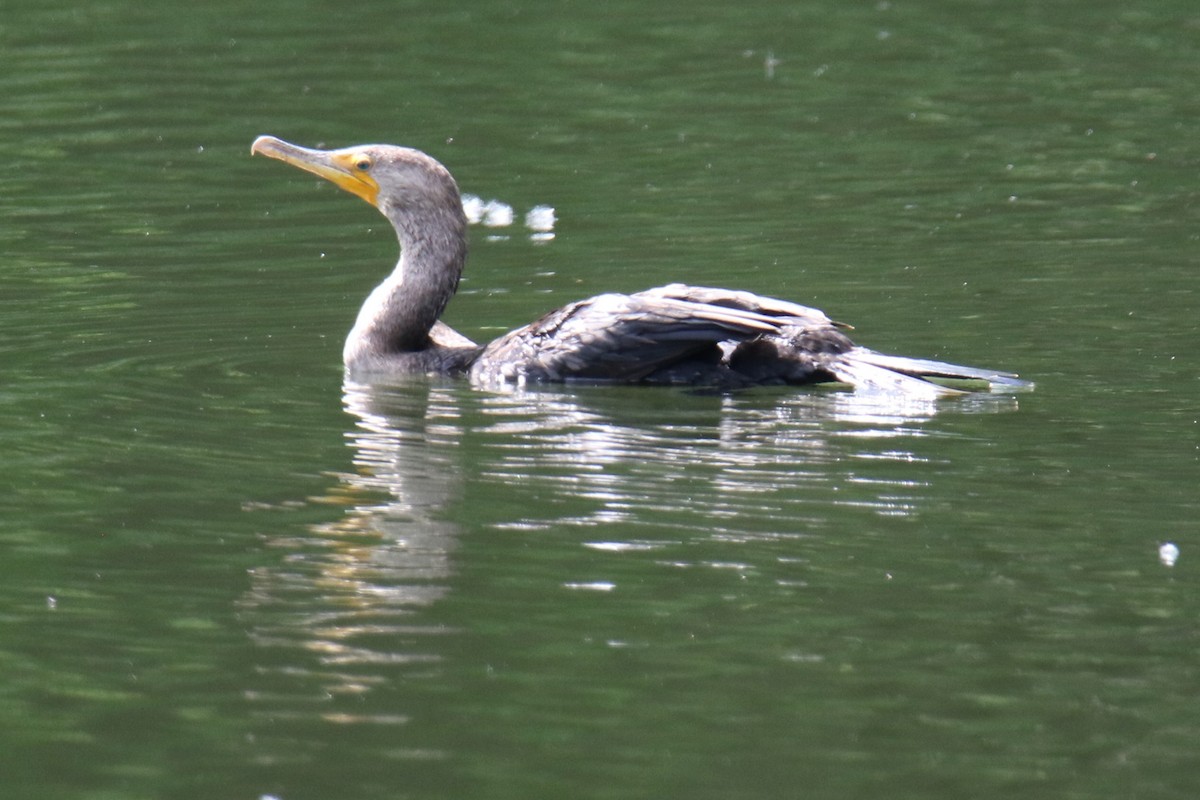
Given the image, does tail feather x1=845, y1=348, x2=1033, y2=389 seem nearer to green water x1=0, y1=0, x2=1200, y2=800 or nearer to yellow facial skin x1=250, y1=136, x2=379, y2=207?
green water x1=0, y1=0, x2=1200, y2=800

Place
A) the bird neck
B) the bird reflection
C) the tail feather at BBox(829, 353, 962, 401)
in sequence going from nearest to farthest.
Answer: the bird reflection, the tail feather at BBox(829, 353, 962, 401), the bird neck

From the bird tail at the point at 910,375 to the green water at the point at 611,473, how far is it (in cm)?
18

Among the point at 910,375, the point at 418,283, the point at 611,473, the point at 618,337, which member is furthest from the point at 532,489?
the point at 418,283

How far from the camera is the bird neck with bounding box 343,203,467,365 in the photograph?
970 cm

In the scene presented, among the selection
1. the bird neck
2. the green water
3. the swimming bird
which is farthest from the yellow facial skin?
the green water

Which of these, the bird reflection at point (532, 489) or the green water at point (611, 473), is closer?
the green water at point (611, 473)

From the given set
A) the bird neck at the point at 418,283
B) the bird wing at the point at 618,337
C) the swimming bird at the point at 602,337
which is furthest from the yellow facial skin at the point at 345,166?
the bird wing at the point at 618,337

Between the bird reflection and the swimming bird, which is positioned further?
the swimming bird

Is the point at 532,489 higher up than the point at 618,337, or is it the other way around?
the point at 618,337

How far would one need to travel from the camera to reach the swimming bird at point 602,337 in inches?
337

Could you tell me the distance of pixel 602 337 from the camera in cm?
878

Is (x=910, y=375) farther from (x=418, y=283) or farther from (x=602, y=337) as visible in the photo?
(x=418, y=283)

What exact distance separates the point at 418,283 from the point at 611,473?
2.78 metres

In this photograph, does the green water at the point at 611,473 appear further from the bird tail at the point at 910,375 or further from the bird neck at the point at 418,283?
the bird neck at the point at 418,283
